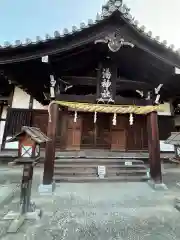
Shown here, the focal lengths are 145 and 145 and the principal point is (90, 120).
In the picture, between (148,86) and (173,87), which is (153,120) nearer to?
(148,86)

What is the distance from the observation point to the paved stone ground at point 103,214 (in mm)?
2543

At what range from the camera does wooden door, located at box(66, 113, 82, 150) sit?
26.0ft

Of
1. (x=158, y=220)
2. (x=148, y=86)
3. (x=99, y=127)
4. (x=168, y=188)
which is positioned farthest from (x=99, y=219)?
(x=99, y=127)

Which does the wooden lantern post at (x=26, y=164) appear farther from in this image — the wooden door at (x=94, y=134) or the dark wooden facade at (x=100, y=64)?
the wooden door at (x=94, y=134)

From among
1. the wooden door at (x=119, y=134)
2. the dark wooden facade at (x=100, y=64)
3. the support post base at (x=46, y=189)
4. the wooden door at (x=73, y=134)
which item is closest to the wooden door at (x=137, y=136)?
the wooden door at (x=119, y=134)

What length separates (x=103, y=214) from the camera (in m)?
3.22

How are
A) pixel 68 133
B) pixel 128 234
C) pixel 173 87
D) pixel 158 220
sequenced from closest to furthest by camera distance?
1. pixel 128 234
2. pixel 158 220
3. pixel 173 87
4. pixel 68 133

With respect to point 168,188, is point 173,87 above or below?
above

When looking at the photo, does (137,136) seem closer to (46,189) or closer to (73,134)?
(73,134)

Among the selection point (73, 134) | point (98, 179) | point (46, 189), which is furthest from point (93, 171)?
point (73, 134)

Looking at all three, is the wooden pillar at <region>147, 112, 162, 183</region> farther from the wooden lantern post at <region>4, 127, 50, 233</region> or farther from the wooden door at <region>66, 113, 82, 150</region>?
the wooden door at <region>66, 113, 82, 150</region>

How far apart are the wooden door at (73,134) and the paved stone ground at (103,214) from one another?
9.98ft

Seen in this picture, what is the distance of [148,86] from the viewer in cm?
489

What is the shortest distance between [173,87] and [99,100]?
2922 millimetres
